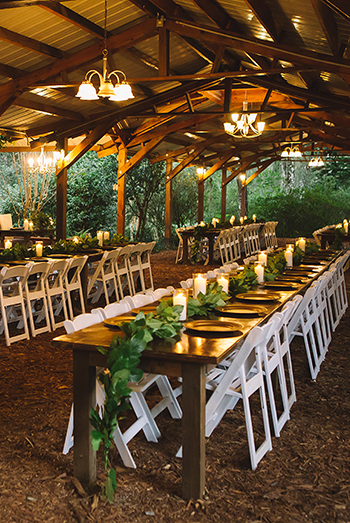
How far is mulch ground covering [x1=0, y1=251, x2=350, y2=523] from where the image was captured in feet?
8.09

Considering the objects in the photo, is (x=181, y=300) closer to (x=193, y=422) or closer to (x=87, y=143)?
(x=193, y=422)

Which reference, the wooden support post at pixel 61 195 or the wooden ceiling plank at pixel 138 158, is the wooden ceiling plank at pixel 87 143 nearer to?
the wooden support post at pixel 61 195

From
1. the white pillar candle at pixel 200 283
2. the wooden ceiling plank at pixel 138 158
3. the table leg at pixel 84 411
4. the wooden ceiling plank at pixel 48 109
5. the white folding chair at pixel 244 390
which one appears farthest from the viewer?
the wooden ceiling plank at pixel 138 158

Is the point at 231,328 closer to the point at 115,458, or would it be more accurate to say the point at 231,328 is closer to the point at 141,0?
the point at 115,458

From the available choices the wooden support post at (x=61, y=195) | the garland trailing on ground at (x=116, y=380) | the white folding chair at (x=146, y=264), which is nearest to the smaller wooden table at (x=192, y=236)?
the wooden support post at (x=61, y=195)

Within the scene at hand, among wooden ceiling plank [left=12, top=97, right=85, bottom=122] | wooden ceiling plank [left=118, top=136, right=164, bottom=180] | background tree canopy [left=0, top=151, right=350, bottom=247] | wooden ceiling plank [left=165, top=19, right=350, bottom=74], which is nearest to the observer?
wooden ceiling plank [left=165, top=19, right=350, bottom=74]

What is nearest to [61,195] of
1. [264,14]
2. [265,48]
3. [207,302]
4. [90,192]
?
[265,48]

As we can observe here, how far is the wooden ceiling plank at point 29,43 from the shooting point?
5.94m

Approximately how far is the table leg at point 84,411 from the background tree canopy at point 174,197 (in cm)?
1100

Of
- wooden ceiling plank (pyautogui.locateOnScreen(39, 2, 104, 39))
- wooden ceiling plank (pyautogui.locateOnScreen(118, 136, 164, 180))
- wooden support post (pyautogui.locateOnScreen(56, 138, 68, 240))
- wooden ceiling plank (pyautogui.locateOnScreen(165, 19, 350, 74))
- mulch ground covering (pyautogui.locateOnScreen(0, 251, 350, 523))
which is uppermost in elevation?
wooden ceiling plank (pyautogui.locateOnScreen(39, 2, 104, 39))

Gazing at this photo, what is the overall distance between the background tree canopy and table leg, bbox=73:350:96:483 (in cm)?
A: 1100

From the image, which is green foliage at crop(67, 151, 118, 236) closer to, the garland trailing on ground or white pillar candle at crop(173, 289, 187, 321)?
white pillar candle at crop(173, 289, 187, 321)

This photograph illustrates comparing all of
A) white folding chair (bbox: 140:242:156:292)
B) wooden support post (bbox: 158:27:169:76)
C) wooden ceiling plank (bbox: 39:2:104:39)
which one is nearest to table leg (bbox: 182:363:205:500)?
wooden ceiling plank (bbox: 39:2:104:39)

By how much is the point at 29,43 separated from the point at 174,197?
12.3 m
